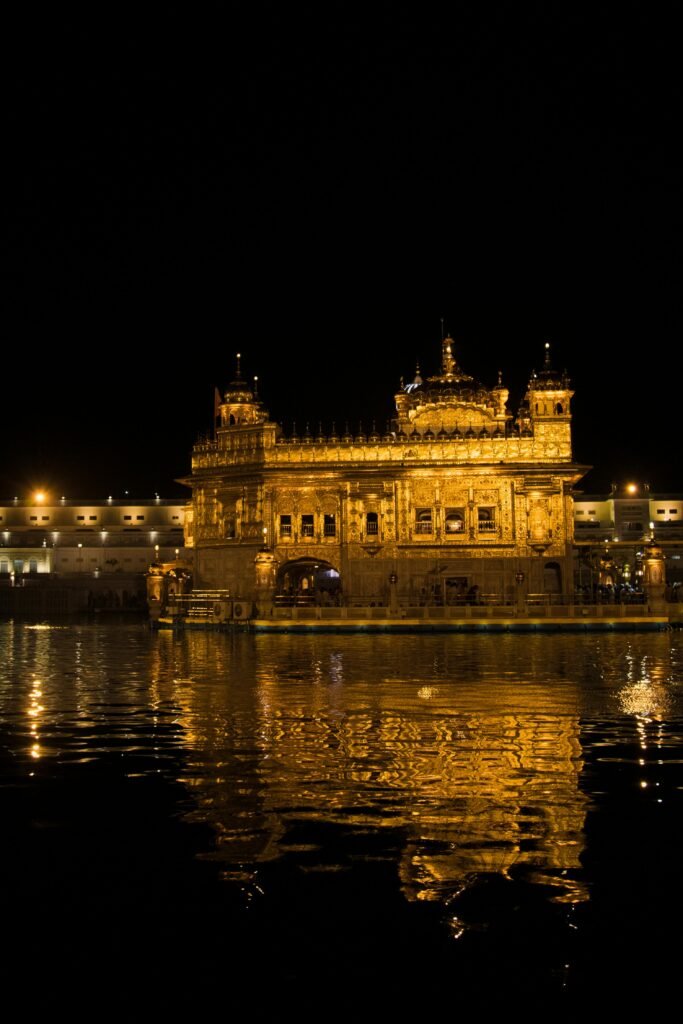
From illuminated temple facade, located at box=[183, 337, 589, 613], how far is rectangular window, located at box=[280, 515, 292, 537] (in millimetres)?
67

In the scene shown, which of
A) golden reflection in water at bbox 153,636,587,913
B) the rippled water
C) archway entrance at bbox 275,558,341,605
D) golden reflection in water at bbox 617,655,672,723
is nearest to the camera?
the rippled water

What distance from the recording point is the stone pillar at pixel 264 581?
46938 mm

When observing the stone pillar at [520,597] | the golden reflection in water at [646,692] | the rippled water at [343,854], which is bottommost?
the rippled water at [343,854]

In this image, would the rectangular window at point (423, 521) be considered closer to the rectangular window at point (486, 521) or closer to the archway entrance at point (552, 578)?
the rectangular window at point (486, 521)

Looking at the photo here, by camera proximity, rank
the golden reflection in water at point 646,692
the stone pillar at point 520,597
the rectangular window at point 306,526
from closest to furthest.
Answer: the golden reflection in water at point 646,692
the stone pillar at point 520,597
the rectangular window at point 306,526

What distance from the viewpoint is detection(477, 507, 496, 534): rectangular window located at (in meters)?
52.6

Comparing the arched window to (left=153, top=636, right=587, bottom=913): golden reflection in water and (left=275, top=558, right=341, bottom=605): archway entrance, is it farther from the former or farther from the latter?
(left=153, top=636, right=587, bottom=913): golden reflection in water

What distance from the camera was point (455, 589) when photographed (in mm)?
52094

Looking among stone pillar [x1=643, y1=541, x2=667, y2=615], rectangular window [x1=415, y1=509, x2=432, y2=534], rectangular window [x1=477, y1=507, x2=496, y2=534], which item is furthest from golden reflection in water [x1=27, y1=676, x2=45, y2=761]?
rectangular window [x1=477, y1=507, x2=496, y2=534]

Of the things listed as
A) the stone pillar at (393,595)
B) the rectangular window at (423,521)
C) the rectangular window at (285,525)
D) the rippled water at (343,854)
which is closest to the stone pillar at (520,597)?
the stone pillar at (393,595)

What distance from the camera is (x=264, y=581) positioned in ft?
157

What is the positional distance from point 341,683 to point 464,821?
44.4ft

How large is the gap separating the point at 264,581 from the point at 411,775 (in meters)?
35.9

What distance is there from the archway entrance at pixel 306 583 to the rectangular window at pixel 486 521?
281 inches
